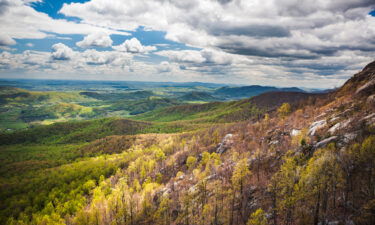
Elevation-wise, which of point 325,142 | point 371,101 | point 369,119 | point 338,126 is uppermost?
point 371,101

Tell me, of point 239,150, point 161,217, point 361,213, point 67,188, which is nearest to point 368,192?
point 361,213

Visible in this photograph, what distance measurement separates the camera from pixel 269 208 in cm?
6744

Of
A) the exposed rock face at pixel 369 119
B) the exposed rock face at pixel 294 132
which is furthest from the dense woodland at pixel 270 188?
the exposed rock face at pixel 294 132

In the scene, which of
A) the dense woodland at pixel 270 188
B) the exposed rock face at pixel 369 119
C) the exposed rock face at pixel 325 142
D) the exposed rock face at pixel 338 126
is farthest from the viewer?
the exposed rock face at pixel 338 126

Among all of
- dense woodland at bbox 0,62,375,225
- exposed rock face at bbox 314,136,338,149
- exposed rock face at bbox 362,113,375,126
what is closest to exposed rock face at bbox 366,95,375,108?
dense woodland at bbox 0,62,375,225

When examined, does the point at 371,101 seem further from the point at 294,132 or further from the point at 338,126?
the point at 294,132

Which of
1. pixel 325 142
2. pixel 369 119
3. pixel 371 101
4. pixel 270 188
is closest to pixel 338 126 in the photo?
pixel 369 119

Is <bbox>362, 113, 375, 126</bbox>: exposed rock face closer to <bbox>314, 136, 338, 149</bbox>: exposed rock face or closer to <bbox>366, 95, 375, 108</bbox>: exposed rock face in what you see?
<bbox>314, 136, 338, 149</bbox>: exposed rock face

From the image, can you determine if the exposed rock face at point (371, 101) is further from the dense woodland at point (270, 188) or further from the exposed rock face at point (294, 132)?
the exposed rock face at point (294, 132)

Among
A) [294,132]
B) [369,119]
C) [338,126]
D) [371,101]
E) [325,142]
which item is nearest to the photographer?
[369,119]

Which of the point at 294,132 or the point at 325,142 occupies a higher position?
the point at 325,142

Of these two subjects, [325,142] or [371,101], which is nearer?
[325,142]

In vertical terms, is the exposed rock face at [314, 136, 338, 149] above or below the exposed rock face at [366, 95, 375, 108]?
below

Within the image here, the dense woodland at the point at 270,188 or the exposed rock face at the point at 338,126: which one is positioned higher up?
Result: the exposed rock face at the point at 338,126
